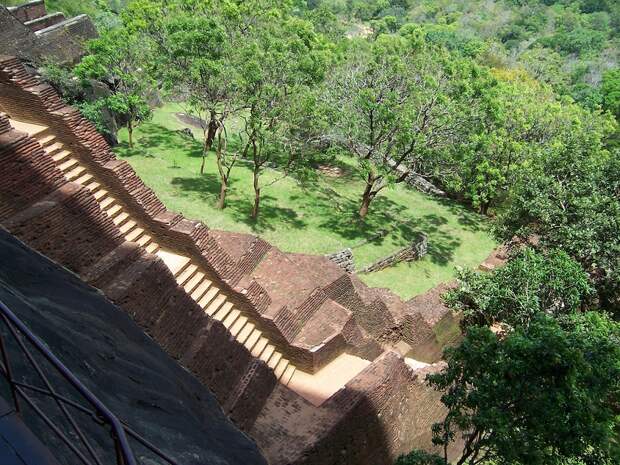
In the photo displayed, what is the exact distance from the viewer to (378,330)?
16188 mm

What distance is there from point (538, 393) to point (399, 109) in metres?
15.5

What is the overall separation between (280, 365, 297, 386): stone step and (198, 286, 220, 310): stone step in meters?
2.35

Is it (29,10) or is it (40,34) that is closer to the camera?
(40,34)

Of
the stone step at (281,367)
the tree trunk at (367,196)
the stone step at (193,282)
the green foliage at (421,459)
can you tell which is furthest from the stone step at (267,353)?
the tree trunk at (367,196)

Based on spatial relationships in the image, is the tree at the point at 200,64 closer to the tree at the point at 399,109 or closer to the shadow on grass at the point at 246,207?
the shadow on grass at the point at 246,207

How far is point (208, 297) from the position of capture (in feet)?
39.6

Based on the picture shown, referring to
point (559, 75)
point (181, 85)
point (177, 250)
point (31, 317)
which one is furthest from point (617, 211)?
point (559, 75)

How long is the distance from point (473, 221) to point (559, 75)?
141ft

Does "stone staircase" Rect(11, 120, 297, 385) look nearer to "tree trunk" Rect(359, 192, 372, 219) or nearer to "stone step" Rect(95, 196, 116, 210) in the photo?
"stone step" Rect(95, 196, 116, 210)

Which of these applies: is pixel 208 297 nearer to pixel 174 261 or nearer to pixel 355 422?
pixel 174 261

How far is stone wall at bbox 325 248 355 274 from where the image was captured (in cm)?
2064

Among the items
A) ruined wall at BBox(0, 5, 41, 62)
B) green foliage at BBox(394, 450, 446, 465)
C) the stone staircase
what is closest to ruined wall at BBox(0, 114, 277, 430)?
the stone staircase

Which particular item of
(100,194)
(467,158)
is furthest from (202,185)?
(100,194)

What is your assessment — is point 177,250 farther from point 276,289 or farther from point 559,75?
point 559,75
